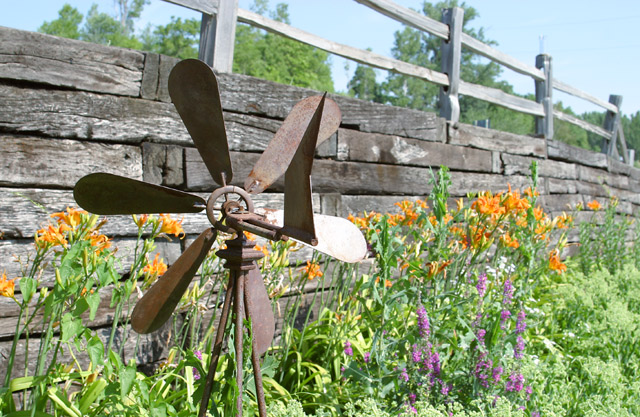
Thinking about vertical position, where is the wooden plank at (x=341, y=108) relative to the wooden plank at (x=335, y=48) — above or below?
below

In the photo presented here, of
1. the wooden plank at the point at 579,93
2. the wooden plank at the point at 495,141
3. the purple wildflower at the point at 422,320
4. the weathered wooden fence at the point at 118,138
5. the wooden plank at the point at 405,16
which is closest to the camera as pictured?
the purple wildflower at the point at 422,320

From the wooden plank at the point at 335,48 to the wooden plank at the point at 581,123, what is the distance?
9.49 ft

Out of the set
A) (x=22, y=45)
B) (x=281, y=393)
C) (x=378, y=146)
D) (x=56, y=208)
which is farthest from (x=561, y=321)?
(x=22, y=45)

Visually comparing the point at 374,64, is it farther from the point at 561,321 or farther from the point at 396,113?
the point at 561,321

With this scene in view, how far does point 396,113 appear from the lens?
3836 millimetres

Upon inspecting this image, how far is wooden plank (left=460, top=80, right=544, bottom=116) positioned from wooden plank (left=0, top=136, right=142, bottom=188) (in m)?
3.39

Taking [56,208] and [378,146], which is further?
[378,146]

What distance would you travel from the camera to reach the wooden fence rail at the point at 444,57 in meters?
2.82

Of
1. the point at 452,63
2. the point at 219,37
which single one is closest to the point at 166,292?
the point at 219,37

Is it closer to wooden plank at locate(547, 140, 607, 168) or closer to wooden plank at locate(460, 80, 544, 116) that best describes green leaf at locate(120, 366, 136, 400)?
wooden plank at locate(460, 80, 544, 116)

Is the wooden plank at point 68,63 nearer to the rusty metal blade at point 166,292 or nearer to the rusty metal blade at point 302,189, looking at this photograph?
the rusty metal blade at point 166,292

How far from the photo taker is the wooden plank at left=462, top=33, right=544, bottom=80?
5.02 meters

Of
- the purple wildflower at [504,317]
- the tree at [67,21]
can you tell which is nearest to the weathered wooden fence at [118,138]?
the purple wildflower at [504,317]

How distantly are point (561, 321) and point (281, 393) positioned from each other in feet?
7.31
